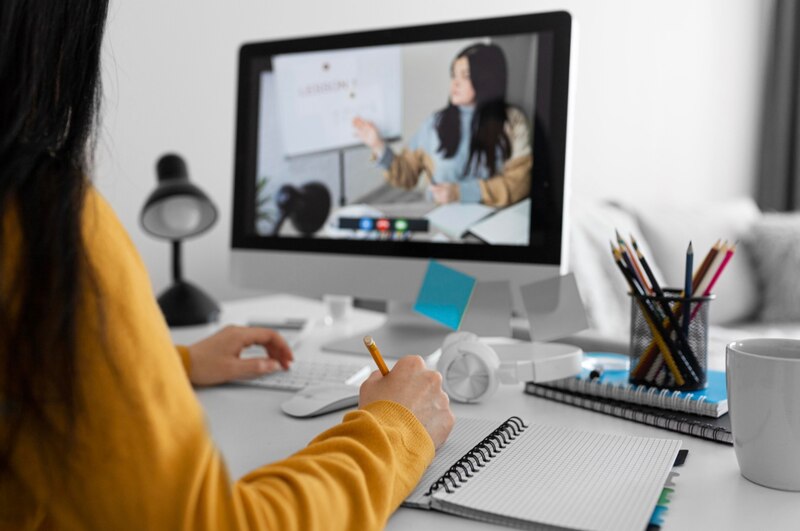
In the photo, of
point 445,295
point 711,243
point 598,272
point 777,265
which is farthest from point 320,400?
point 777,265

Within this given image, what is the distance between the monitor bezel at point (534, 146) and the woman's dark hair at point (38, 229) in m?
0.65

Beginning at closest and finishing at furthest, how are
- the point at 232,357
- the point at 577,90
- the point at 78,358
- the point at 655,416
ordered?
the point at 78,358
the point at 655,416
the point at 232,357
the point at 577,90

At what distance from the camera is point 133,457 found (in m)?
0.43

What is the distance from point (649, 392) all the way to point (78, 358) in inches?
23.6

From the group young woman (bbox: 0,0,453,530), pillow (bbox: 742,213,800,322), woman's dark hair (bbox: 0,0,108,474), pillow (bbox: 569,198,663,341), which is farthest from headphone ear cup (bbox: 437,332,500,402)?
pillow (bbox: 742,213,800,322)

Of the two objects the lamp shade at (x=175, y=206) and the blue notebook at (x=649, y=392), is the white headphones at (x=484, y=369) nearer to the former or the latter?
the blue notebook at (x=649, y=392)

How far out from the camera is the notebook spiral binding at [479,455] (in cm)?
60

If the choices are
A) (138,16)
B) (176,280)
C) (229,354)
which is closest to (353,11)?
(138,16)

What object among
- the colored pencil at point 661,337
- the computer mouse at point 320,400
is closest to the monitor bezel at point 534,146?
the colored pencil at point 661,337

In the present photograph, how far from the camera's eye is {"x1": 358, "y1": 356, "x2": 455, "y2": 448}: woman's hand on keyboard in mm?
661

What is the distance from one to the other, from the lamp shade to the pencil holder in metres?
0.78

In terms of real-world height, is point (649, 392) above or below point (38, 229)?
below

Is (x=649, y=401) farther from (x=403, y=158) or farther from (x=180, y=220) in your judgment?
(x=180, y=220)

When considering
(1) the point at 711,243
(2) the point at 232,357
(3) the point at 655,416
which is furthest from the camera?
(1) the point at 711,243
